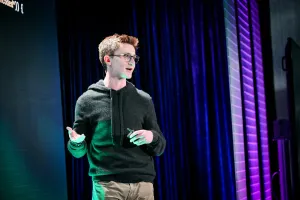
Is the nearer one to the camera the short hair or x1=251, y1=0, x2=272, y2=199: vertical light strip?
the short hair

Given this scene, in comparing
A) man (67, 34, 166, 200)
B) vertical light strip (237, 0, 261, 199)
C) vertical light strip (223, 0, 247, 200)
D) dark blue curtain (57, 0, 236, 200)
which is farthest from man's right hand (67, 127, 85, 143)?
vertical light strip (237, 0, 261, 199)

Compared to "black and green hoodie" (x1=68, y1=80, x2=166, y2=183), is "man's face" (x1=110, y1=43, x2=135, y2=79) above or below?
above

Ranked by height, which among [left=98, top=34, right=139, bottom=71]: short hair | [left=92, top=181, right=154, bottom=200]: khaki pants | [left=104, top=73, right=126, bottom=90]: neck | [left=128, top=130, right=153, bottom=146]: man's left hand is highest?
[left=98, top=34, right=139, bottom=71]: short hair

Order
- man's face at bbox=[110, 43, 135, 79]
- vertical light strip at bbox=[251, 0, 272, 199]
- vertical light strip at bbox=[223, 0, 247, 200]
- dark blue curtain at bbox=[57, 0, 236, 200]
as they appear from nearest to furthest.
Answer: man's face at bbox=[110, 43, 135, 79], dark blue curtain at bbox=[57, 0, 236, 200], vertical light strip at bbox=[223, 0, 247, 200], vertical light strip at bbox=[251, 0, 272, 199]

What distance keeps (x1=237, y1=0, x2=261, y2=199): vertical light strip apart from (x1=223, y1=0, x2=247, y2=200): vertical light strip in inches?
7.0

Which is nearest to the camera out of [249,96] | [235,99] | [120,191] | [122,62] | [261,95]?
[120,191]

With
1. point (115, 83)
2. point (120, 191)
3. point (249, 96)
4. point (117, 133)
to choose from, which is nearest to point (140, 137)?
point (117, 133)

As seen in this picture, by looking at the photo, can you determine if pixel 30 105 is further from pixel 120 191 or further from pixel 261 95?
pixel 261 95

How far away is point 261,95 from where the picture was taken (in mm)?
5609

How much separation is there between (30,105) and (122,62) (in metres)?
1.11

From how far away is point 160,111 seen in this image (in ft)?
13.7

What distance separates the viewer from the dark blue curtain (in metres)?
4.00

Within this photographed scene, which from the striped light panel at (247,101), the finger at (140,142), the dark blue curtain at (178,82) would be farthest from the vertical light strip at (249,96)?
the finger at (140,142)

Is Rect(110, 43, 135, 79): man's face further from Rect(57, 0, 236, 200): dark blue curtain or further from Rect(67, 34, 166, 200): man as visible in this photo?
Rect(57, 0, 236, 200): dark blue curtain
